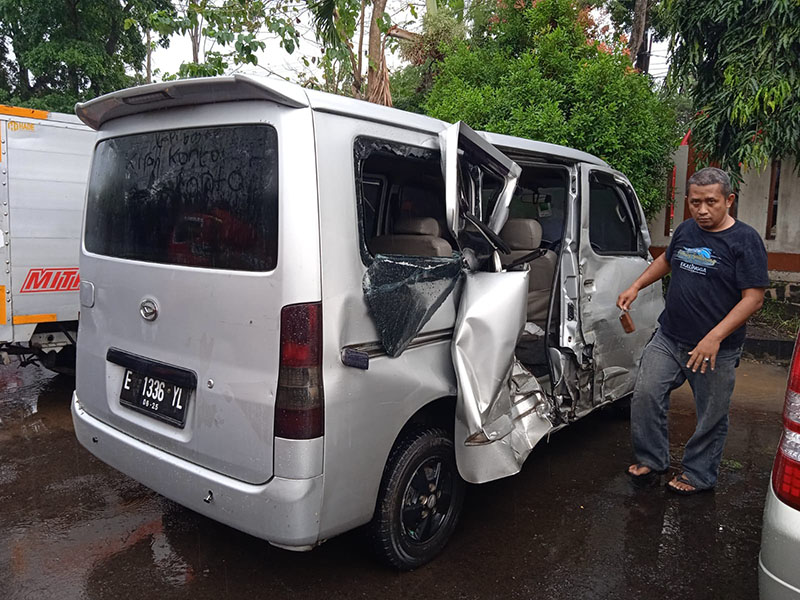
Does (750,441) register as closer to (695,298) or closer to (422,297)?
(695,298)

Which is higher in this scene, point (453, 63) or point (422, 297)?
point (453, 63)

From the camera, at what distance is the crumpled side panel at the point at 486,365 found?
2.70 meters

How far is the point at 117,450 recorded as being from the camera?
8.83ft

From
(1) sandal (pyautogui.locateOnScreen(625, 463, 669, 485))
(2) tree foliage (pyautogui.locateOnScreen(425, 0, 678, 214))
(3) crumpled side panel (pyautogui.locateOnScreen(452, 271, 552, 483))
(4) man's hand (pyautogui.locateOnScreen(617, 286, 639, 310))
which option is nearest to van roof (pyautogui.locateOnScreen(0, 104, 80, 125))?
(3) crumpled side panel (pyautogui.locateOnScreen(452, 271, 552, 483))

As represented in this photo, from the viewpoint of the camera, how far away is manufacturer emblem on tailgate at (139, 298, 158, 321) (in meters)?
2.53

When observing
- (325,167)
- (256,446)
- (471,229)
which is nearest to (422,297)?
(471,229)

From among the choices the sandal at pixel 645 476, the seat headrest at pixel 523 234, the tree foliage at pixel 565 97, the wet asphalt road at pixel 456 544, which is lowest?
the wet asphalt road at pixel 456 544

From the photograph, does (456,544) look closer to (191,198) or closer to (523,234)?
(523,234)

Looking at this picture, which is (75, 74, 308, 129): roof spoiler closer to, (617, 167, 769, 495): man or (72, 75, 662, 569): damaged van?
(72, 75, 662, 569): damaged van

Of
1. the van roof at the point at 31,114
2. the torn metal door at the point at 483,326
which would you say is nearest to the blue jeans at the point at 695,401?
the torn metal door at the point at 483,326

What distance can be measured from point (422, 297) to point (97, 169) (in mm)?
1702

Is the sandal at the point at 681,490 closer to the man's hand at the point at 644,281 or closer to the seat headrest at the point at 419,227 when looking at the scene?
the man's hand at the point at 644,281

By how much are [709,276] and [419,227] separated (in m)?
1.55

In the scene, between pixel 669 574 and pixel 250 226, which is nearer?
pixel 250 226
